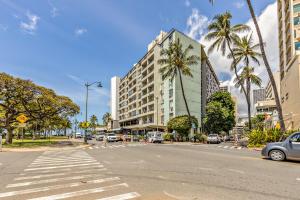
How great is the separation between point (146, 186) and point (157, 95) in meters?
57.3

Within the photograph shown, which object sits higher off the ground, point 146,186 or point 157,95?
point 157,95

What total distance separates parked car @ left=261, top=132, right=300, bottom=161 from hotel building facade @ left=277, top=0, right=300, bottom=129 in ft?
74.0

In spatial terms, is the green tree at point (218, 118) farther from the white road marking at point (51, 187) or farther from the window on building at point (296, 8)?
the white road marking at point (51, 187)

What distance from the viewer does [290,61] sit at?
3822 cm

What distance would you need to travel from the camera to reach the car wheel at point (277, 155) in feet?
45.1

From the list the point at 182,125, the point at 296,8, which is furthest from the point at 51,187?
the point at 296,8

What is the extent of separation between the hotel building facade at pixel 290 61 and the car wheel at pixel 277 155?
22658 mm

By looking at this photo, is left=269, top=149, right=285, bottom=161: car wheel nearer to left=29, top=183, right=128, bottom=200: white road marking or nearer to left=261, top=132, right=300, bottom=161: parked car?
left=261, top=132, right=300, bottom=161: parked car

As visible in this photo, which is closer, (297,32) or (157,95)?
(297,32)

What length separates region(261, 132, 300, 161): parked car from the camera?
1313cm

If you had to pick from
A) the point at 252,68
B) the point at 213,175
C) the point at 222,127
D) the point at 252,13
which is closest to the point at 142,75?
the point at 222,127

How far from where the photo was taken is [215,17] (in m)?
40.3

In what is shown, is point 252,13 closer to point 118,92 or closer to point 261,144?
point 261,144

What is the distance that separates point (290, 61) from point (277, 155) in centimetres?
2932
